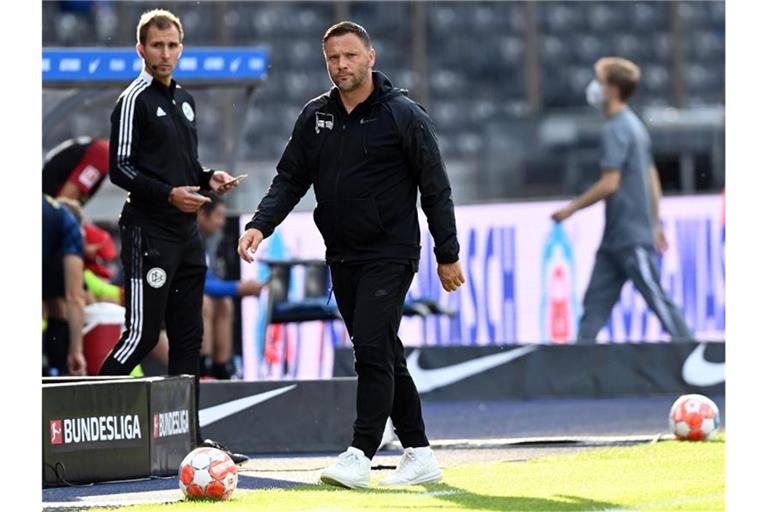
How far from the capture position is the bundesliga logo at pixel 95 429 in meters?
8.09

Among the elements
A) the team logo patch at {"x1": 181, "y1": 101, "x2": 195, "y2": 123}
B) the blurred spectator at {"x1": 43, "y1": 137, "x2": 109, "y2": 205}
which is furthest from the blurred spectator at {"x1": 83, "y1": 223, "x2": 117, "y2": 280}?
the team logo patch at {"x1": 181, "y1": 101, "x2": 195, "y2": 123}

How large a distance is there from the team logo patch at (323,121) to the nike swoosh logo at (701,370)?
715cm

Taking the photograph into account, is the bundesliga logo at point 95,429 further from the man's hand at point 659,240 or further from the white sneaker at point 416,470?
the man's hand at point 659,240

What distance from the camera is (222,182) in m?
9.02

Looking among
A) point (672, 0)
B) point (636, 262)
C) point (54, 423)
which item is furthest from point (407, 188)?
point (672, 0)

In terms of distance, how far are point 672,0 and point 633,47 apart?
150 cm

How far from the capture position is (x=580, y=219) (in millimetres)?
17156

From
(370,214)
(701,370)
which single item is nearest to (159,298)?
(370,214)

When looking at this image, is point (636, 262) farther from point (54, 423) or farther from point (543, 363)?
point (54, 423)

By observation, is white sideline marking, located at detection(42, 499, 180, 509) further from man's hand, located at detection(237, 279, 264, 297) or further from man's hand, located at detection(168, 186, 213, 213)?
man's hand, located at detection(237, 279, 264, 297)
